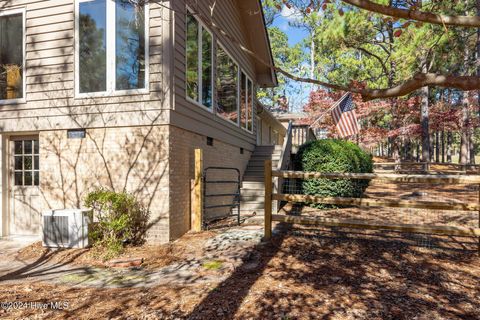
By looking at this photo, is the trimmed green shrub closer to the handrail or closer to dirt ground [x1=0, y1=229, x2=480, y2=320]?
the handrail

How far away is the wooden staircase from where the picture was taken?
8.94 metres

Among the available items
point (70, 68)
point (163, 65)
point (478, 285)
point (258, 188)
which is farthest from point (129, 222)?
point (478, 285)

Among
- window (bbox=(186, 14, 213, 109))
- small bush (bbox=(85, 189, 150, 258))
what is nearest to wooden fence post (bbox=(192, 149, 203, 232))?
small bush (bbox=(85, 189, 150, 258))

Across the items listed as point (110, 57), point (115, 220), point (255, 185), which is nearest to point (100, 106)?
point (110, 57)

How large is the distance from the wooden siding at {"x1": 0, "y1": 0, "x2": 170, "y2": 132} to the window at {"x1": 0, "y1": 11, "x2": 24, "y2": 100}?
0.21 meters

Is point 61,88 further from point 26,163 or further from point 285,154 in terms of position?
point 285,154

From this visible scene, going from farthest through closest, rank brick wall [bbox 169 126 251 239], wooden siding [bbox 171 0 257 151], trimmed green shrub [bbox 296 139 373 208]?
1. trimmed green shrub [bbox 296 139 373 208]
2. wooden siding [bbox 171 0 257 151]
3. brick wall [bbox 169 126 251 239]

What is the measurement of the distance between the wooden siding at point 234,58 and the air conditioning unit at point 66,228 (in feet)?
8.28

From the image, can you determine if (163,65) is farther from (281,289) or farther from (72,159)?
(281,289)

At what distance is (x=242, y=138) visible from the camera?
36.7ft

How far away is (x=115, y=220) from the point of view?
584cm

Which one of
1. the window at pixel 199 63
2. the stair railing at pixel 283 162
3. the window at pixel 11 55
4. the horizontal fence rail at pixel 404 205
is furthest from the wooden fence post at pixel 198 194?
the window at pixel 11 55

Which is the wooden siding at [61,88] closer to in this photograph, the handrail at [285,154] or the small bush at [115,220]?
the small bush at [115,220]

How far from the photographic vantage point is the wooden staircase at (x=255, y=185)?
8.94m
